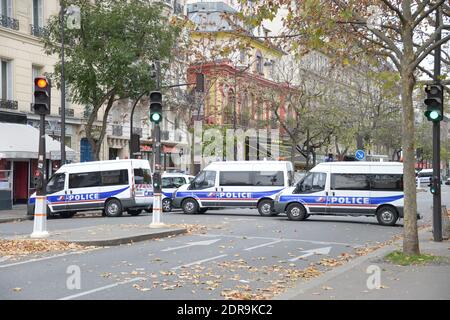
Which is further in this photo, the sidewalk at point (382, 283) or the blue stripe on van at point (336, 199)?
the blue stripe on van at point (336, 199)

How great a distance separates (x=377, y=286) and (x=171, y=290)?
2.99m

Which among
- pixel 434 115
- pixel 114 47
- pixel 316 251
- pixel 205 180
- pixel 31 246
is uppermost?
pixel 114 47

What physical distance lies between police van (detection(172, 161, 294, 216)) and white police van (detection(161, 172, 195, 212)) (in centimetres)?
206

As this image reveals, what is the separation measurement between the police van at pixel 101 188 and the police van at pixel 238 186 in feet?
6.54

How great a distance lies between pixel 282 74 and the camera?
42.2 m

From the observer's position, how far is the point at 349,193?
2144 centimetres

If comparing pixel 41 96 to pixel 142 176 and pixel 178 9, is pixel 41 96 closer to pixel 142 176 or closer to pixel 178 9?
pixel 142 176

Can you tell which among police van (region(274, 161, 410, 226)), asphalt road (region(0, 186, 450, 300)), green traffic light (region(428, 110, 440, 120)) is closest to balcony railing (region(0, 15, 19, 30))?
asphalt road (region(0, 186, 450, 300))

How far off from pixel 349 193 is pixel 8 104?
17.9 m

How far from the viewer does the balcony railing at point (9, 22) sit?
2989 cm

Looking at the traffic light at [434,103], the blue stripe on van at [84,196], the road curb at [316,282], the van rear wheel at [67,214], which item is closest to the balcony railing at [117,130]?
the van rear wheel at [67,214]

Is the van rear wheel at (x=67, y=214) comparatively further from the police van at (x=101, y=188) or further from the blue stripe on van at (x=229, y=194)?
the blue stripe on van at (x=229, y=194)

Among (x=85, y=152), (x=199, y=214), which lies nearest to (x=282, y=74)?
(x=85, y=152)

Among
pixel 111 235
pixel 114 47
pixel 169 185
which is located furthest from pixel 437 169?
pixel 114 47
